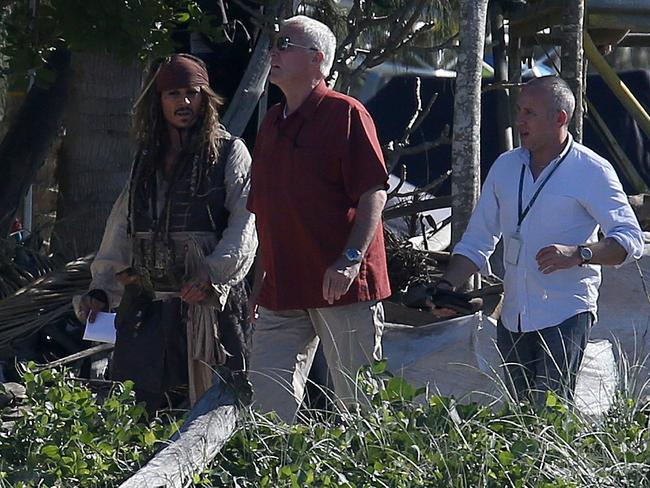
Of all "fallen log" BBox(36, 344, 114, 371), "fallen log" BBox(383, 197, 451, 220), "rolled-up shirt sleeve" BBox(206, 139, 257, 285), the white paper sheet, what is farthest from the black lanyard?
"fallen log" BBox(383, 197, 451, 220)

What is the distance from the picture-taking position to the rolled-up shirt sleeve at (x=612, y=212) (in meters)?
4.33

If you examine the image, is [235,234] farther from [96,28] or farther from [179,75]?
[96,28]

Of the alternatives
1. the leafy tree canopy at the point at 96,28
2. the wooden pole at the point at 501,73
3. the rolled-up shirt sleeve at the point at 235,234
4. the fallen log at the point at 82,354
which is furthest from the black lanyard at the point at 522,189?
the wooden pole at the point at 501,73

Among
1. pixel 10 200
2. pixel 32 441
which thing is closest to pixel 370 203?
pixel 32 441

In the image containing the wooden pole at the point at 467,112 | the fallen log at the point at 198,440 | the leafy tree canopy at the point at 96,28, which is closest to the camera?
the fallen log at the point at 198,440

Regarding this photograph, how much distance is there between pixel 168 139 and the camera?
500 centimetres

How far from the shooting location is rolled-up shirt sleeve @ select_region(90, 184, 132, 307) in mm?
5043

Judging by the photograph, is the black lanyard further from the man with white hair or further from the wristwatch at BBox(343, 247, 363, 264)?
the wristwatch at BBox(343, 247, 363, 264)

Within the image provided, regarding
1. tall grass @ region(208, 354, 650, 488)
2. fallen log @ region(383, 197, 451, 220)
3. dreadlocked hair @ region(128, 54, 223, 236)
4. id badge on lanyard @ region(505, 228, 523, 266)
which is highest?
dreadlocked hair @ region(128, 54, 223, 236)

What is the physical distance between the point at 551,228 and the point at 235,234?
3.80ft

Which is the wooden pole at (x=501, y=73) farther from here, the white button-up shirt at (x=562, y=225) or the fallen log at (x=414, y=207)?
the white button-up shirt at (x=562, y=225)

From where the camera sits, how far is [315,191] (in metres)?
4.54

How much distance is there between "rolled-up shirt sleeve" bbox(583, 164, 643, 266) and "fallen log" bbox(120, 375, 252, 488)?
1400mm

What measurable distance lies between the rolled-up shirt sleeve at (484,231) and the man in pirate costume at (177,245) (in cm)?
82
